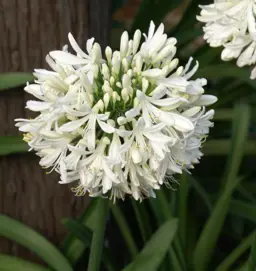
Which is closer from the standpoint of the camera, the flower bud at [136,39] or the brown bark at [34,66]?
the flower bud at [136,39]

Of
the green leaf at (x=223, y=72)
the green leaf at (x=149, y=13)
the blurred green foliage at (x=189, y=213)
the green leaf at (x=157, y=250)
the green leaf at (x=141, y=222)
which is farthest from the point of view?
the green leaf at (x=149, y=13)

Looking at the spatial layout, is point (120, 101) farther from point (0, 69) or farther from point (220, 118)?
point (220, 118)

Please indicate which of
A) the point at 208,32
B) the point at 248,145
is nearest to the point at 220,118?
the point at 248,145

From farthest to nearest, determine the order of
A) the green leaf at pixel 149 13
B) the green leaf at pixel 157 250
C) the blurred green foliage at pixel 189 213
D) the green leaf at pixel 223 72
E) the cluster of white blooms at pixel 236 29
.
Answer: the green leaf at pixel 149 13 < the green leaf at pixel 223 72 < the blurred green foliage at pixel 189 213 < the green leaf at pixel 157 250 < the cluster of white blooms at pixel 236 29

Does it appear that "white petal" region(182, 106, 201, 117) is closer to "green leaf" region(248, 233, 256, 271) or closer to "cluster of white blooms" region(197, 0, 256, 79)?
"cluster of white blooms" region(197, 0, 256, 79)

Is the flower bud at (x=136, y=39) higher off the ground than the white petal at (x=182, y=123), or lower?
higher

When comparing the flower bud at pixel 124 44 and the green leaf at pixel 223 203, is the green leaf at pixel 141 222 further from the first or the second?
the flower bud at pixel 124 44

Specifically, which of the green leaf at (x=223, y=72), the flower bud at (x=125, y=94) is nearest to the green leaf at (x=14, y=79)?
the flower bud at (x=125, y=94)
